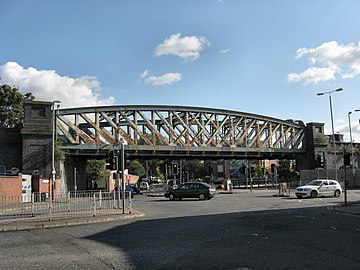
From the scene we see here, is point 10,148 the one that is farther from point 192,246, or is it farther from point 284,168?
point 284,168

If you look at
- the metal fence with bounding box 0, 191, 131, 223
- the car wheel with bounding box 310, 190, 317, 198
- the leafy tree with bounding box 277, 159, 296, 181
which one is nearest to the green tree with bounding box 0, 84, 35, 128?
the metal fence with bounding box 0, 191, 131, 223

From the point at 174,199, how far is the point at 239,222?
1996cm

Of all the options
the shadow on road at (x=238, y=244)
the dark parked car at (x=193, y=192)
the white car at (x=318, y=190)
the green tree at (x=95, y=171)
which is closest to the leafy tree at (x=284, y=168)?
the green tree at (x=95, y=171)

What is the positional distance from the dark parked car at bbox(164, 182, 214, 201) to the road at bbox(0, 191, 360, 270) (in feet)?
60.9

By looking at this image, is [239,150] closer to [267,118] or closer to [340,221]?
[267,118]

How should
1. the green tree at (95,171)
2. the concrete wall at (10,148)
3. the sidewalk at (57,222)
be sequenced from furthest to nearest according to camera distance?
the green tree at (95,171), the concrete wall at (10,148), the sidewalk at (57,222)

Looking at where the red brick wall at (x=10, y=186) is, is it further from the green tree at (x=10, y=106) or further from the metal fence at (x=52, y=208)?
the green tree at (x=10, y=106)

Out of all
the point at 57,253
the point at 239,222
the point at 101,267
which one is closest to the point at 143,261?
the point at 101,267

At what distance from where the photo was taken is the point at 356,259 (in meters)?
8.51

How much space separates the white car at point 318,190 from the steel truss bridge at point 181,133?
23.4m

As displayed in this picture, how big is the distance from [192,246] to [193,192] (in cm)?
2454

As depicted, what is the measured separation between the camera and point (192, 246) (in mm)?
10438

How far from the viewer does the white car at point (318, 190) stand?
32.8m

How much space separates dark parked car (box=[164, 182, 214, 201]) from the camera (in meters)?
34.3
